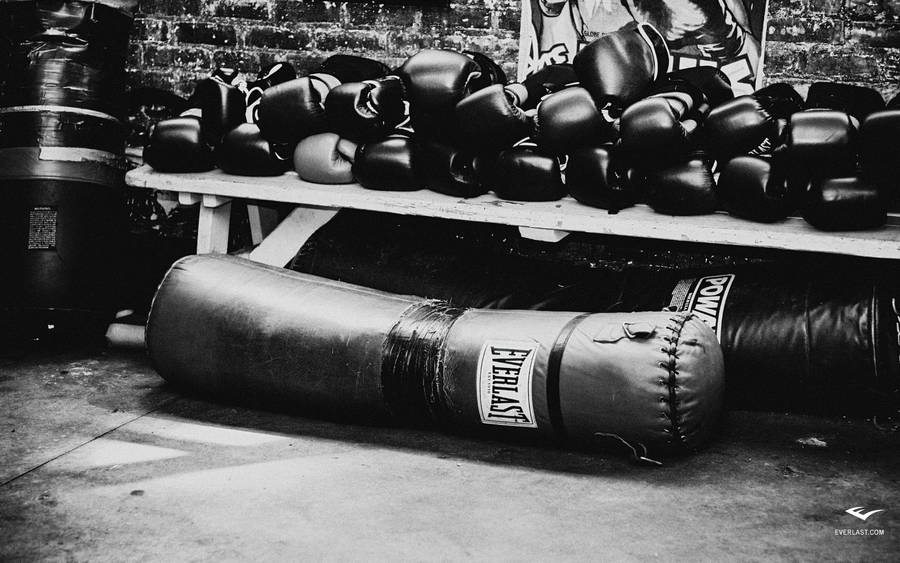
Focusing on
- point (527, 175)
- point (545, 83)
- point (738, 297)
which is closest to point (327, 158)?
point (527, 175)

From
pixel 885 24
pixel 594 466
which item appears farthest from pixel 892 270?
pixel 594 466

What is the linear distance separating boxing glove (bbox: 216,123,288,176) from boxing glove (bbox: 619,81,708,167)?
140 centimetres

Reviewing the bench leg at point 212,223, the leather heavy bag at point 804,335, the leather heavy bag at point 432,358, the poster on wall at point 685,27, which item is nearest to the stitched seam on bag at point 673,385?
the leather heavy bag at point 432,358

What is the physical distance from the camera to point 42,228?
331cm

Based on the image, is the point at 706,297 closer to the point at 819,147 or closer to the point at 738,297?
the point at 738,297

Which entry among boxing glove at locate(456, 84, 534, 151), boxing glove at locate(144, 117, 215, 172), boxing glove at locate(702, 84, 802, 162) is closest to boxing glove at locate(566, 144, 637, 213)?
boxing glove at locate(456, 84, 534, 151)

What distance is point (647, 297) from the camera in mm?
2920

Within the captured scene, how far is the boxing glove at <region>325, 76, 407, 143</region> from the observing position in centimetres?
303

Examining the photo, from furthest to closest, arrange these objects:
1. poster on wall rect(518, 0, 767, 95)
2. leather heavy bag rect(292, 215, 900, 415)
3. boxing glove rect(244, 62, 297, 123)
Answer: poster on wall rect(518, 0, 767, 95) < boxing glove rect(244, 62, 297, 123) < leather heavy bag rect(292, 215, 900, 415)

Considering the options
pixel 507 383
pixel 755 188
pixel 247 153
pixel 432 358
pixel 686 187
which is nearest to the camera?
pixel 507 383

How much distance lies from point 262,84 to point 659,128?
172cm

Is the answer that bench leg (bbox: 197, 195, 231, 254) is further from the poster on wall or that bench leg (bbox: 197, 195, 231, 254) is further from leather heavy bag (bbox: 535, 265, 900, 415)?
leather heavy bag (bbox: 535, 265, 900, 415)

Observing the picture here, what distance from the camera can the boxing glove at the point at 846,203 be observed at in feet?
8.32

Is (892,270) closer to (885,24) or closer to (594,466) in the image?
(885,24)
